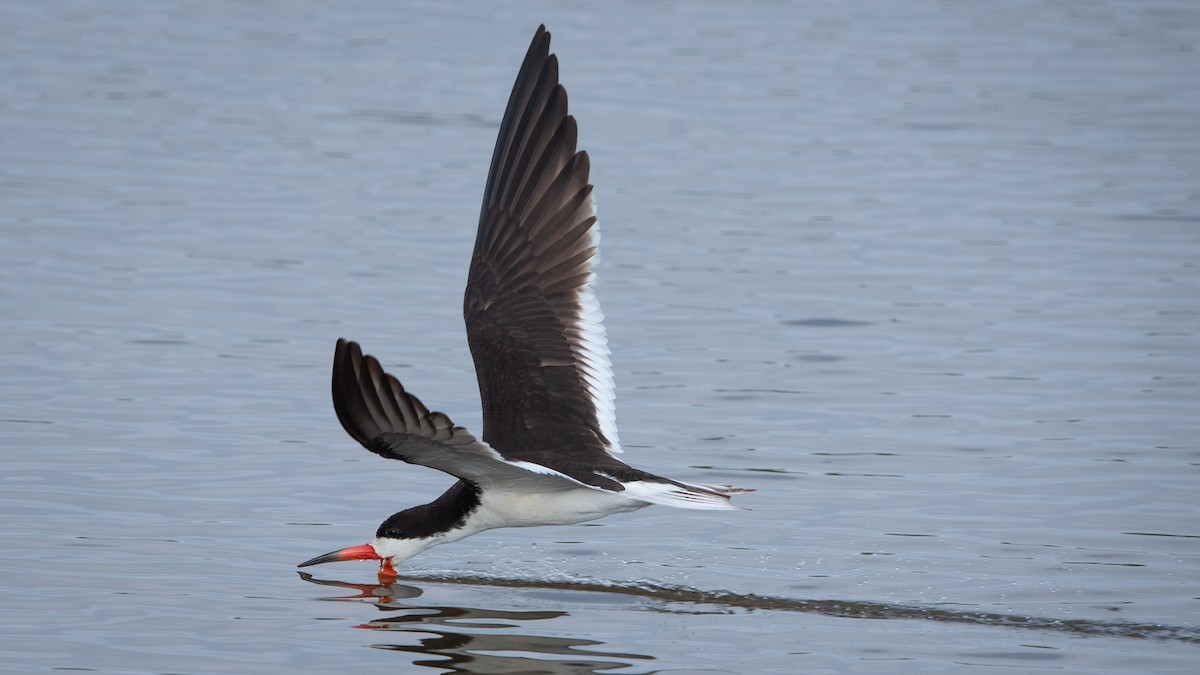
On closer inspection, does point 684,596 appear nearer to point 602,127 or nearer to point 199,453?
point 199,453

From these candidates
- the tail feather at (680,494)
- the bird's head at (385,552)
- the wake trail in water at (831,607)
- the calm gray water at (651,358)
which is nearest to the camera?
the tail feather at (680,494)

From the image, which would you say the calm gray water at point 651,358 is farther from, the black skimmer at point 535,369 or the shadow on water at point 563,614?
the black skimmer at point 535,369

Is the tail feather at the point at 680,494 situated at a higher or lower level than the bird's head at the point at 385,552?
higher

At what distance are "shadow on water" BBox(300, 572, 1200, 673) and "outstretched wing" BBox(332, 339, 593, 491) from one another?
75 cm

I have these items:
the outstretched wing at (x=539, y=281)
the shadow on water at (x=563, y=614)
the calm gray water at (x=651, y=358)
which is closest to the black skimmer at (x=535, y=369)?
the outstretched wing at (x=539, y=281)

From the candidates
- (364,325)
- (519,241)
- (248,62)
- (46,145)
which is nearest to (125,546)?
(519,241)

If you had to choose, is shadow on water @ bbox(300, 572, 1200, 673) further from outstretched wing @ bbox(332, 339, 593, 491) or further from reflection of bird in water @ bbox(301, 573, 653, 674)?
outstretched wing @ bbox(332, 339, 593, 491)

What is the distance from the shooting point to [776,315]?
42.4 ft

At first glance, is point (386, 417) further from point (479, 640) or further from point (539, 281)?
point (539, 281)

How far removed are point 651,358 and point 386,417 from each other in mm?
5477

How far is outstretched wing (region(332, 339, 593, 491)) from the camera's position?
622cm

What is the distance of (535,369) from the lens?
27.1ft

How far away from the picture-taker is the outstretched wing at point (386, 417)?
6223 mm

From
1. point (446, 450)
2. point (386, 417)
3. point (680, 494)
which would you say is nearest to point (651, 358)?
point (680, 494)
